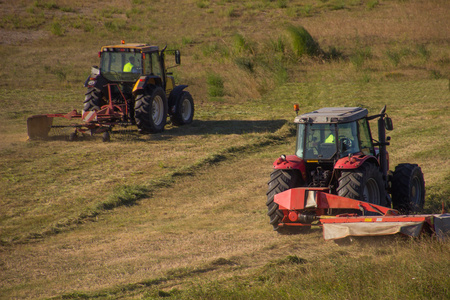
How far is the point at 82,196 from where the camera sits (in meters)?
10.1

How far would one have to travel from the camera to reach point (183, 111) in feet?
54.4

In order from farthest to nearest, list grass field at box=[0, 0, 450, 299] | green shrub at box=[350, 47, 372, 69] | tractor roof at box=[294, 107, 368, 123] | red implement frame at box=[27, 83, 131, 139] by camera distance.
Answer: green shrub at box=[350, 47, 372, 69] → red implement frame at box=[27, 83, 131, 139] → tractor roof at box=[294, 107, 368, 123] → grass field at box=[0, 0, 450, 299]

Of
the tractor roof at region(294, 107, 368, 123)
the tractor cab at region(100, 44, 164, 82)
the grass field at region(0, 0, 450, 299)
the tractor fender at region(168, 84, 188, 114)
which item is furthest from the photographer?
the tractor fender at region(168, 84, 188, 114)

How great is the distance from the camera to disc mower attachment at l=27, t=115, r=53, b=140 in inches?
558

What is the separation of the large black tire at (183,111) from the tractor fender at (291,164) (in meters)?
8.34

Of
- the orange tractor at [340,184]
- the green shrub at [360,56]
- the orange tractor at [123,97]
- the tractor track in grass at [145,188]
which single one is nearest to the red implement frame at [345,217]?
the orange tractor at [340,184]

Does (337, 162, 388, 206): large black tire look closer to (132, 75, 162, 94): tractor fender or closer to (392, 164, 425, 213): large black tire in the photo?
(392, 164, 425, 213): large black tire

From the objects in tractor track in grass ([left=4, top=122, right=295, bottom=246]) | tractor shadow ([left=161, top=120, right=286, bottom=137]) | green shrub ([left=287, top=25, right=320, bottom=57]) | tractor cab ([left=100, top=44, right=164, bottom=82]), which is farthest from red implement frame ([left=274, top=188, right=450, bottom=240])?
green shrub ([left=287, top=25, right=320, bottom=57])

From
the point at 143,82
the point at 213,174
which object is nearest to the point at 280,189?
the point at 213,174

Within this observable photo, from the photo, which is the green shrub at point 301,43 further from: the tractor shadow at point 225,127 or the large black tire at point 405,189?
the large black tire at point 405,189

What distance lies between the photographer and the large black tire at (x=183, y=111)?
16000 millimetres

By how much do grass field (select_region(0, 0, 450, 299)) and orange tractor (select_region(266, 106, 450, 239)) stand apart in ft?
1.19

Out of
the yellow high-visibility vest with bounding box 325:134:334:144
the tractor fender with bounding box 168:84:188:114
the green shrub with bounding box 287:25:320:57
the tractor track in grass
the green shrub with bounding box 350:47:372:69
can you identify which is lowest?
the tractor track in grass

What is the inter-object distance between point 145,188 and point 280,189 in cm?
357
